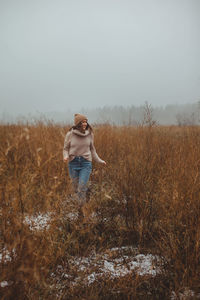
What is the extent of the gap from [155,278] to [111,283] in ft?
1.14

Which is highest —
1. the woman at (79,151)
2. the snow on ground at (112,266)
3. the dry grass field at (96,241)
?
the woman at (79,151)

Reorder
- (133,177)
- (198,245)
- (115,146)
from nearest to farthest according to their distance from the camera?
(198,245)
(133,177)
(115,146)

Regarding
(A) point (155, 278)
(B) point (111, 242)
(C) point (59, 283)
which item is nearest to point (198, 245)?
(A) point (155, 278)

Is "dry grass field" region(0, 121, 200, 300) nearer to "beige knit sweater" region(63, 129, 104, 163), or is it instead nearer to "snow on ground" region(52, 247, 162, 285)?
"snow on ground" region(52, 247, 162, 285)

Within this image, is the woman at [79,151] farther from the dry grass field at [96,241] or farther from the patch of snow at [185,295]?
the patch of snow at [185,295]

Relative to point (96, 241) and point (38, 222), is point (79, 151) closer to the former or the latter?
point (96, 241)

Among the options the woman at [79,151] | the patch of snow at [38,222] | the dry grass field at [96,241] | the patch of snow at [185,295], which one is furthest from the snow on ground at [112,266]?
the woman at [79,151]

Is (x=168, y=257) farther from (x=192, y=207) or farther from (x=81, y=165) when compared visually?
(x=81, y=165)

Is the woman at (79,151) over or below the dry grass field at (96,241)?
over

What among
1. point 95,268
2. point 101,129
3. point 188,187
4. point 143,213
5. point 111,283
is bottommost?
point 111,283

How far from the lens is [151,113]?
243cm

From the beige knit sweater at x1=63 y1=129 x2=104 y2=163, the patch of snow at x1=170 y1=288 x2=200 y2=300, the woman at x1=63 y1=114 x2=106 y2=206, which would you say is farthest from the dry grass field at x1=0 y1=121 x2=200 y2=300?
the beige knit sweater at x1=63 y1=129 x2=104 y2=163

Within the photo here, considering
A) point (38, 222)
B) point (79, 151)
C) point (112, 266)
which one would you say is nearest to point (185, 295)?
point (112, 266)

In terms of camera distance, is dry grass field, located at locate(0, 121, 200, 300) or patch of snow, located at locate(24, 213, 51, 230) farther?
patch of snow, located at locate(24, 213, 51, 230)
